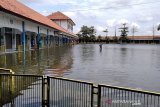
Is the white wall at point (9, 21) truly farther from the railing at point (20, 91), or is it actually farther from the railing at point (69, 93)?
the railing at point (69, 93)

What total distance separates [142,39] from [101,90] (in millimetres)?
119048

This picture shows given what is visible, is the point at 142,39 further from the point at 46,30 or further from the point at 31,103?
the point at 31,103

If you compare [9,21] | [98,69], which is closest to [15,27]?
[9,21]

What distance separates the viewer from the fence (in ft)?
17.7

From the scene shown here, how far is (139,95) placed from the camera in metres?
5.15

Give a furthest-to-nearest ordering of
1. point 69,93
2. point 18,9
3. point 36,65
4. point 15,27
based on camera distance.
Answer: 1. point 18,9
2. point 15,27
3. point 36,65
4. point 69,93

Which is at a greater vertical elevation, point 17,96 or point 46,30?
point 46,30

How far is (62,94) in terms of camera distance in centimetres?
625

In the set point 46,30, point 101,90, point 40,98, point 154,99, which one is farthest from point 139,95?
point 46,30

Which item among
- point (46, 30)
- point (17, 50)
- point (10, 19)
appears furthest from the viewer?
point (46, 30)

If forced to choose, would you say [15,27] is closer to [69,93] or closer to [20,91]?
[20,91]

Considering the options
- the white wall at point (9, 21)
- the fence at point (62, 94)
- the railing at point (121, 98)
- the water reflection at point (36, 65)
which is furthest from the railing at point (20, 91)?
the white wall at point (9, 21)

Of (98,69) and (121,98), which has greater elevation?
(121,98)

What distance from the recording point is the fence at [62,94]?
17.7 ft
